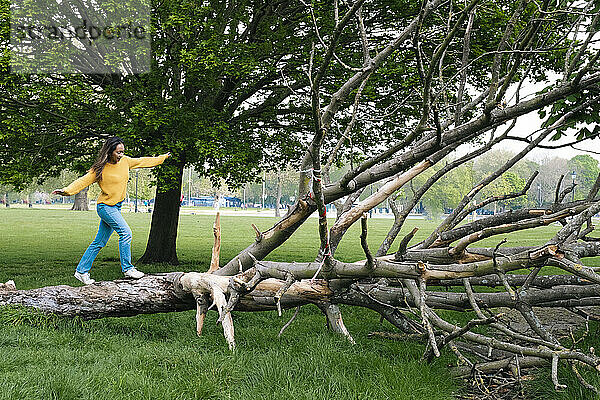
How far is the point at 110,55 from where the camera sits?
9.48 metres

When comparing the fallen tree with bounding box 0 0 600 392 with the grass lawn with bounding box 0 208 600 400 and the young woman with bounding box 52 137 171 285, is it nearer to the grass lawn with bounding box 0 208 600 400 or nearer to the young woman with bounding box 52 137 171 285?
the grass lawn with bounding box 0 208 600 400

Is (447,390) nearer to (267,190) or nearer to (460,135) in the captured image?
(460,135)

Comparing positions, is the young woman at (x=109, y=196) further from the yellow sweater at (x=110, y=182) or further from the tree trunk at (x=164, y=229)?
the tree trunk at (x=164, y=229)

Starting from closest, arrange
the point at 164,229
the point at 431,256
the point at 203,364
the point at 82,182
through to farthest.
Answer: the point at 203,364 < the point at 431,256 < the point at 82,182 < the point at 164,229

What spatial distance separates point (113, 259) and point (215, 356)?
1079 cm

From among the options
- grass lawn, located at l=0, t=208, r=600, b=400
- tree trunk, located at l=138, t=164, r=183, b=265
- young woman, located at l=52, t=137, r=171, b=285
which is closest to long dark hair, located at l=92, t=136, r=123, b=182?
young woman, located at l=52, t=137, r=171, b=285

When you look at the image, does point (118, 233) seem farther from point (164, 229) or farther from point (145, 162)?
point (164, 229)

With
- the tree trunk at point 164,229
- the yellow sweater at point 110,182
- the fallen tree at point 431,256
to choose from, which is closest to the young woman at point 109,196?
Result: the yellow sweater at point 110,182

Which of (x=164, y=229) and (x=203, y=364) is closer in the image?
(x=203, y=364)

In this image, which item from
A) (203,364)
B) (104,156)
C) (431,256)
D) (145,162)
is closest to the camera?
(203,364)

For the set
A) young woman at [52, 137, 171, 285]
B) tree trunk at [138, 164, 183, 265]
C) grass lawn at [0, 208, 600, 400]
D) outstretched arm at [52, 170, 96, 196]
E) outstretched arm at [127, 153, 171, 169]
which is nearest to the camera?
grass lawn at [0, 208, 600, 400]

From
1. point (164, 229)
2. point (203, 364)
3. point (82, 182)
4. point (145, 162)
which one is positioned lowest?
point (203, 364)

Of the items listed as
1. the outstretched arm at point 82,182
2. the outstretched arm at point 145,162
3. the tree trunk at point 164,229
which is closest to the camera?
the outstretched arm at point 82,182

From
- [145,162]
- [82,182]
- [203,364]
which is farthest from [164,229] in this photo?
[203,364]
